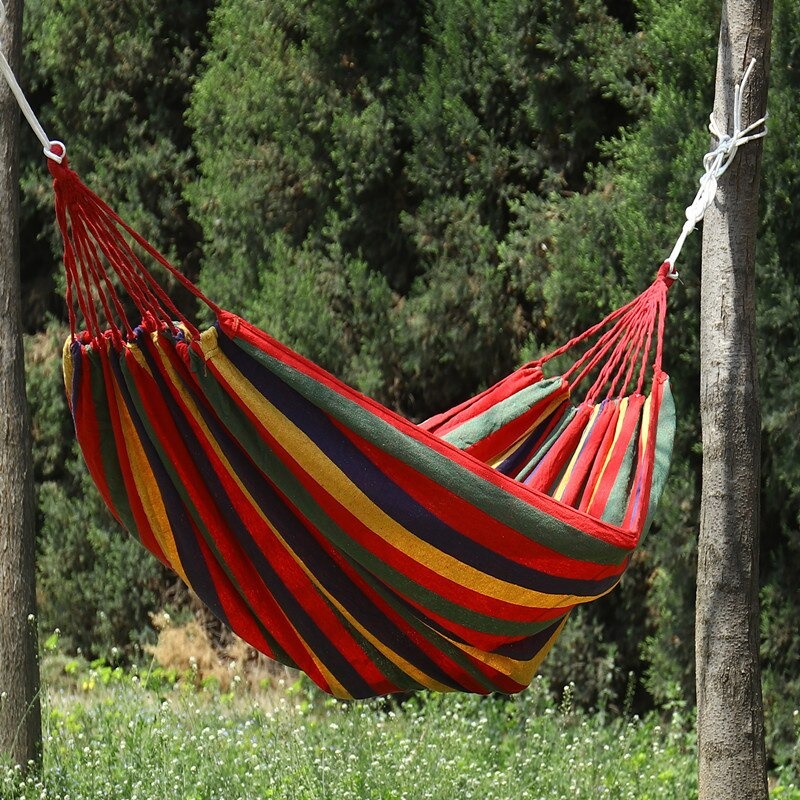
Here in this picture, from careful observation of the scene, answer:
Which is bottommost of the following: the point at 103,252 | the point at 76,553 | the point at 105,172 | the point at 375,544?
the point at 76,553

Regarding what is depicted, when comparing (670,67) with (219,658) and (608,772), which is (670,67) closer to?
(608,772)

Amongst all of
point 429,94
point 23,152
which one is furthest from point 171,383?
point 23,152

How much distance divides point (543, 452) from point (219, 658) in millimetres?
2125

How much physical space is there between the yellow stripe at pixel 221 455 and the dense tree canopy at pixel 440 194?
142 centimetres

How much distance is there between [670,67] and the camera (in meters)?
3.30

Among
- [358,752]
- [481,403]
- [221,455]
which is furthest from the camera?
[358,752]

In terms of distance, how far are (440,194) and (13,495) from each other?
1.65 metres

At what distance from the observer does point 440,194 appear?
12.4 feet

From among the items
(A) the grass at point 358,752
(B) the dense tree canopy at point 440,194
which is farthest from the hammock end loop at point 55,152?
(B) the dense tree canopy at point 440,194

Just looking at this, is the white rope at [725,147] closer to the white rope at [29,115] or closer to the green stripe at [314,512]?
the green stripe at [314,512]

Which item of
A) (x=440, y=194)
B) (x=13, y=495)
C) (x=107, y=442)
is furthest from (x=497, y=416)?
(x=440, y=194)

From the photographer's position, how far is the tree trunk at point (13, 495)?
2896 mm

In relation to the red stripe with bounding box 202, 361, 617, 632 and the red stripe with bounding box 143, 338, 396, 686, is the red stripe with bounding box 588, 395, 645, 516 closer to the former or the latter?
the red stripe with bounding box 202, 361, 617, 632

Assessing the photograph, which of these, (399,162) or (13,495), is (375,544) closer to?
(13,495)
